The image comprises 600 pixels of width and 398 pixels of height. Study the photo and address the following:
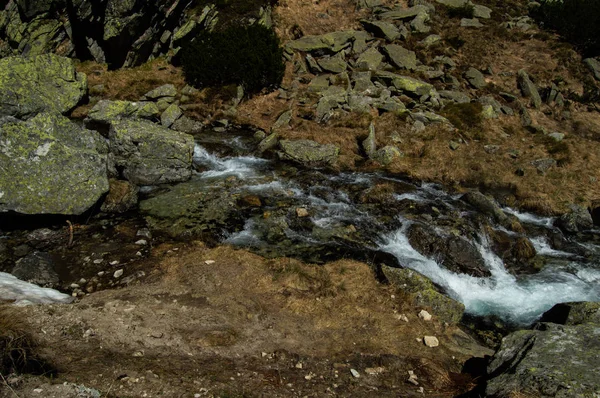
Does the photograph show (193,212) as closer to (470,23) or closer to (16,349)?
(16,349)

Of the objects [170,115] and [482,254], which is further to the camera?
[170,115]

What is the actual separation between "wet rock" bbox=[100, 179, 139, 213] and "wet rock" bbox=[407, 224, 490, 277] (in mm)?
8909

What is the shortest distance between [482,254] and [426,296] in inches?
159

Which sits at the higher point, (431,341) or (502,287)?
(431,341)

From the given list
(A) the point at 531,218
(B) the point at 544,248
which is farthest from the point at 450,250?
(A) the point at 531,218

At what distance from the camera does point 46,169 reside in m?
11.8

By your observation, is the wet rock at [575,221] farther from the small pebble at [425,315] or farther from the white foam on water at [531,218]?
the small pebble at [425,315]

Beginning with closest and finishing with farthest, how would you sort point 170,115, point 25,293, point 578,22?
point 25,293 → point 170,115 → point 578,22

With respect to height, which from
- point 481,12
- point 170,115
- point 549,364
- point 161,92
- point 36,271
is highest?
point 481,12

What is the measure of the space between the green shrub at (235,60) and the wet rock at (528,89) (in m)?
15.5

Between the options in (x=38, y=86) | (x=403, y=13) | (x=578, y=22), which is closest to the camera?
(x=38, y=86)

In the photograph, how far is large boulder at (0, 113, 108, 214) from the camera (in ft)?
37.1

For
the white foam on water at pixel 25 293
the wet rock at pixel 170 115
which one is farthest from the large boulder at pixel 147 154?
the white foam on water at pixel 25 293

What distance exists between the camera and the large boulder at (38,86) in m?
16.5
